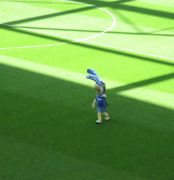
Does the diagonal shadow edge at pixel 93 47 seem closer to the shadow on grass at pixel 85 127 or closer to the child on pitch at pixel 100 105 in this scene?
the shadow on grass at pixel 85 127

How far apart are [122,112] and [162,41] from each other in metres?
6.21

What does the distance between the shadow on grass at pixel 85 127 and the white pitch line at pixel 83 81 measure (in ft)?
0.94

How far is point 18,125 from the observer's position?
14180 millimetres

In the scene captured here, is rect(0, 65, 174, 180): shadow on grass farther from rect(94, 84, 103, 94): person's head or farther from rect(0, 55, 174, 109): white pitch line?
rect(94, 84, 103, 94): person's head

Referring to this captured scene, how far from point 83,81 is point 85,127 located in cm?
305

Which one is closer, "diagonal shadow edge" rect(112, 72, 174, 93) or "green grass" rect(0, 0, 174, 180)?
"green grass" rect(0, 0, 174, 180)

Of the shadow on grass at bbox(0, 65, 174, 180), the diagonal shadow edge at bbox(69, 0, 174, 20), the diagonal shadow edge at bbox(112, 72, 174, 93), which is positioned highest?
the diagonal shadow edge at bbox(69, 0, 174, 20)

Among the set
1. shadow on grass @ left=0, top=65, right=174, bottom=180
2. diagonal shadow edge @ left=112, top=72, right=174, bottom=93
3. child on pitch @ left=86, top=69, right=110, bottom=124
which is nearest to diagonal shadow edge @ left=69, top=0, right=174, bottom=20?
diagonal shadow edge @ left=112, top=72, right=174, bottom=93

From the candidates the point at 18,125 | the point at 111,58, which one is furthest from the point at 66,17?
the point at 18,125

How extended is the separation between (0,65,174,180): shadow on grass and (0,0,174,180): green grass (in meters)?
0.02

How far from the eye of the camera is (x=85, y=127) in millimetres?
14156

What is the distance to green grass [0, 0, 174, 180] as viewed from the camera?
40.7 feet

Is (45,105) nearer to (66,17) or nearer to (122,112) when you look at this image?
(122,112)

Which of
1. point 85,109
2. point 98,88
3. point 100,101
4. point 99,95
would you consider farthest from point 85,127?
point 85,109
